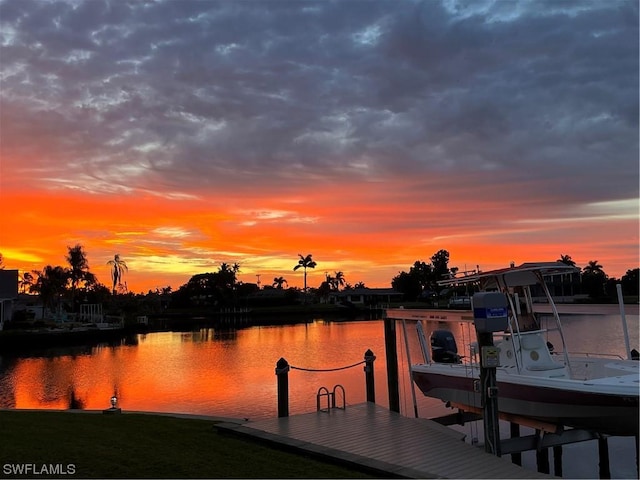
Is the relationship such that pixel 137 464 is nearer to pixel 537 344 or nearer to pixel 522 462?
pixel 537 344

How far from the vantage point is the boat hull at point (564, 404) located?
1227cm

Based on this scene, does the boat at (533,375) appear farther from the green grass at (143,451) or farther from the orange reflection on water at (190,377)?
the orange reflection on water at (190,377)

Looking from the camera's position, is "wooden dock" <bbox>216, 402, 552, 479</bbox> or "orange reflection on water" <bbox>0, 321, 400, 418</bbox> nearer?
"wooden dock" <bbox>216, 402, 552, 479</bbox>

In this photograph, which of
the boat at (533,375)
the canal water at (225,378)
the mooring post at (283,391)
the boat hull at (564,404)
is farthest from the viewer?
the canal water at (225,378)

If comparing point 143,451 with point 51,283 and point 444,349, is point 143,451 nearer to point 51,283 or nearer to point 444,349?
point 444,349

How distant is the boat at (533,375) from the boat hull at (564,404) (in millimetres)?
18

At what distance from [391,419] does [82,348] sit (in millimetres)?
50966

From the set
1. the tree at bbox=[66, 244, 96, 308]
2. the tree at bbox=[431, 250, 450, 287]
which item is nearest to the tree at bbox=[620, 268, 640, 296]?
the tree at bbox=[431, 250, 450, 287]

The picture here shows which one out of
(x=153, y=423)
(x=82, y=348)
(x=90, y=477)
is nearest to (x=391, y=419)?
(x=153, y=423)

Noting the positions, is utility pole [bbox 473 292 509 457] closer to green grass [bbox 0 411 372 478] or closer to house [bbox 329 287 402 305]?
green grass [bbox 0 411 372 478]

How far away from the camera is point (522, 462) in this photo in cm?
1673

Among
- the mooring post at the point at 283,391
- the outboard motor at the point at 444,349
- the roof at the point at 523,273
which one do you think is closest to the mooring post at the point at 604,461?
the roof at the point at 523,273

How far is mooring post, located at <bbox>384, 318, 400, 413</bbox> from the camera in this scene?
53.3 ft

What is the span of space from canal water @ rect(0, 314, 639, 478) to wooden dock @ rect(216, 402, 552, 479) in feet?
4.48
